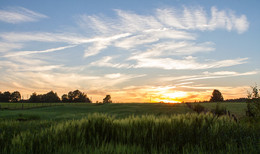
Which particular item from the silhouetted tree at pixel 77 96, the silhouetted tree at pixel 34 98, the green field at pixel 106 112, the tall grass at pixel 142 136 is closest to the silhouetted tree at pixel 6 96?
the silhouetted tree at pixel 34 98

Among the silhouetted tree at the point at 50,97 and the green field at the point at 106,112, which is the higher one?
the silhouetted tree at the point at 50,97

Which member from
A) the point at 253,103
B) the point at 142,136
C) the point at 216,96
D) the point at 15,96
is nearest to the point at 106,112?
the point at 253,103

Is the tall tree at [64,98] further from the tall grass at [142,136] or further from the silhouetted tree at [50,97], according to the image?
the tall grass at [142,136]

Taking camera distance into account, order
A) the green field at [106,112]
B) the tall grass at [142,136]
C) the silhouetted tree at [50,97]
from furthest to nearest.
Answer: the silhouetted tree at [50,97] < the green field at [106,112] < the tall grass at [142,136]

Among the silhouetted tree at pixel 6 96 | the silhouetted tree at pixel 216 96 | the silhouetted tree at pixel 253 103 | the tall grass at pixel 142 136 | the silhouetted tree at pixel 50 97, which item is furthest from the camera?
the silhouetted tree at pixel 6 96

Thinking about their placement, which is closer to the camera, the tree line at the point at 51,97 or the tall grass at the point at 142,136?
the tall grass at the point at 142,136

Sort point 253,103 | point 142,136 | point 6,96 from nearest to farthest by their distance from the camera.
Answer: point 142,136
point 253,103
point 6,96

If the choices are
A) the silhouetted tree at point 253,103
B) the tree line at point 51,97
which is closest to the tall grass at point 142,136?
the silhouetted tree at point 253,103

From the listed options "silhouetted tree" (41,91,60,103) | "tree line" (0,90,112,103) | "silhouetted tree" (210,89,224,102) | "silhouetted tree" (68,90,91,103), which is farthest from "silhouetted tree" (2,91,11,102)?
"silhouetted tree" (210,89,224,102)

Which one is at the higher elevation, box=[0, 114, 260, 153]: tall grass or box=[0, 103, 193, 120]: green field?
box=[0, 114, 260, 153]: tall grass

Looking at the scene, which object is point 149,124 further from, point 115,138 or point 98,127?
point 98,127

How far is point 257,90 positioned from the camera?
12484 mm

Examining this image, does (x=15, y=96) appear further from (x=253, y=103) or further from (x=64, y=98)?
(x=253, y=103)

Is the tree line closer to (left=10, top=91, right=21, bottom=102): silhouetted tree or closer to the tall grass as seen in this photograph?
(left=10, top=91, right=21, bottom=102): silhouetted tree
